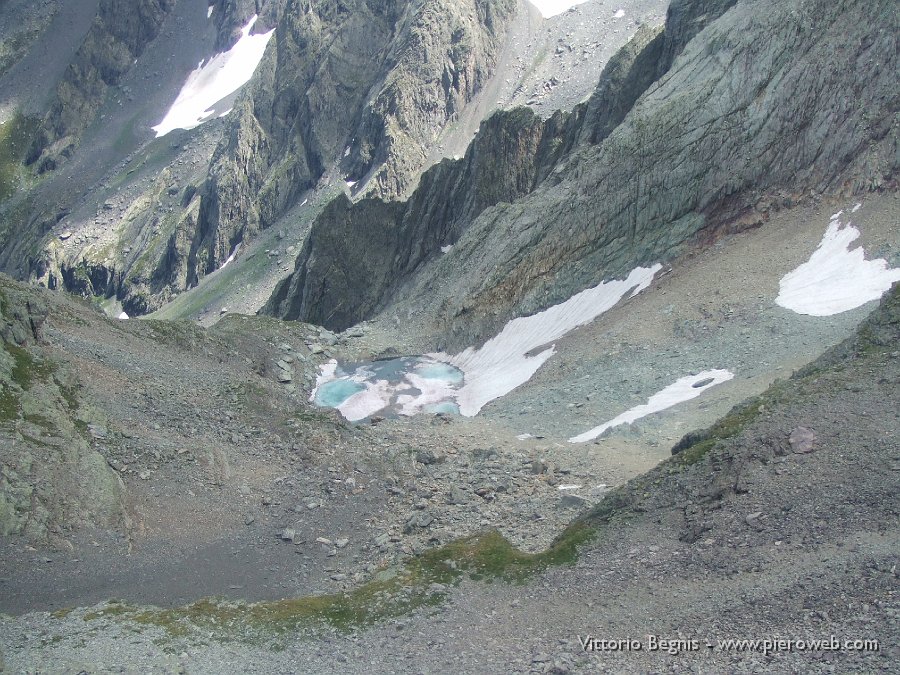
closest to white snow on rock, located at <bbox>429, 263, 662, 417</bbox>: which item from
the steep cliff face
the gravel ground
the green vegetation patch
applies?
the steep cliff face

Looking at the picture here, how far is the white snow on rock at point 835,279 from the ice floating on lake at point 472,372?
11511mm

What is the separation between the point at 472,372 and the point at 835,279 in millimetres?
26059

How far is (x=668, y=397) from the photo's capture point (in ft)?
128

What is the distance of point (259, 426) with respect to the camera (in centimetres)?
3688

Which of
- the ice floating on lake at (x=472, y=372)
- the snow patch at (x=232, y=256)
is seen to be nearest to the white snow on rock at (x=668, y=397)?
the ice floating on lake at (x=472, y=372)

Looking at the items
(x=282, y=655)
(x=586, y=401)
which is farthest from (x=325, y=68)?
(x=282, y=655)

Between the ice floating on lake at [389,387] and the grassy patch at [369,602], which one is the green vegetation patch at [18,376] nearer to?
the grassy patch at [369,602]

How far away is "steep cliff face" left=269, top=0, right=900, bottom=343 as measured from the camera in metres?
50.7

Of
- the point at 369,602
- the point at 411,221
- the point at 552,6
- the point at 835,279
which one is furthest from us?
the point at 552,6

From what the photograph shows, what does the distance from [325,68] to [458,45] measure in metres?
27.3

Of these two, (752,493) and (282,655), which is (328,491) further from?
(752,493)

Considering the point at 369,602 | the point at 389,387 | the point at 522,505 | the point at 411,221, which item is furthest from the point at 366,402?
the point at 411,221

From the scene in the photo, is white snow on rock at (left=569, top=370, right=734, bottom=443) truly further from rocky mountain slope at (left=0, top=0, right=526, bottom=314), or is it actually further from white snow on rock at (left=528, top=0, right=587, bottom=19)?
white snow on rock at (left=528, top=0, right=587, bottom=19)

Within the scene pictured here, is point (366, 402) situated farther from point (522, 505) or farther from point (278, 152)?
point (278, 152)
